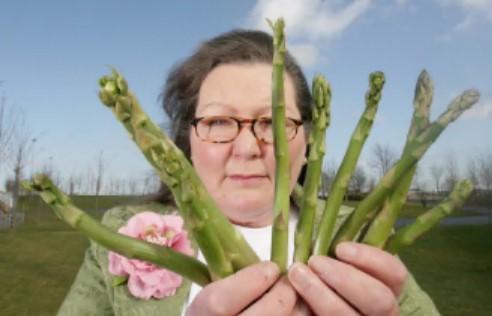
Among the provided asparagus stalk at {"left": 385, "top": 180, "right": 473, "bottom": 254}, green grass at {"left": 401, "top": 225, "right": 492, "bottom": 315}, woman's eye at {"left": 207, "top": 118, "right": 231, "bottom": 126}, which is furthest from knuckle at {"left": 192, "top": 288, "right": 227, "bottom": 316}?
green grass at {"left": 401, "top": 225, "right": 492, "bottom": 315}

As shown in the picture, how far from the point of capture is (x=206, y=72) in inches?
113

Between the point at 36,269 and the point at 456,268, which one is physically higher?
the point at 456,268

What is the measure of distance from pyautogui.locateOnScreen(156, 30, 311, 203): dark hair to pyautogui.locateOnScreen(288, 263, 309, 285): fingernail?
1.45 m

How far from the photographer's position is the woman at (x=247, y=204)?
1.26 metres

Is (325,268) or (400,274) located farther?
(400,274)

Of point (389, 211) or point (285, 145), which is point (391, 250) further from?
point (285, 145)

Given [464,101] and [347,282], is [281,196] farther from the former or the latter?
[464,101]

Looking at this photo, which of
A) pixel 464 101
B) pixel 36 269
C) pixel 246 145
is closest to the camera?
pixel 464 101

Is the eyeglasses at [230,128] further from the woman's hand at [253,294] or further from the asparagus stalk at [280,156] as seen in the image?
the woman's hand at [253,294]

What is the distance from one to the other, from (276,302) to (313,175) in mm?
340

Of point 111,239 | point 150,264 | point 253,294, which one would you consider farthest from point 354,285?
point 150,264

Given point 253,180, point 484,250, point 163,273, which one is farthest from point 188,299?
point 484,250

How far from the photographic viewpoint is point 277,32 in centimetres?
127

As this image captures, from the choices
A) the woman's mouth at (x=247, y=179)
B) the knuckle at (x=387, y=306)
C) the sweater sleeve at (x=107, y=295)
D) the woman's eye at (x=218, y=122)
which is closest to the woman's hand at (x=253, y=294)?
the knuckle at (x=387, y=306)
